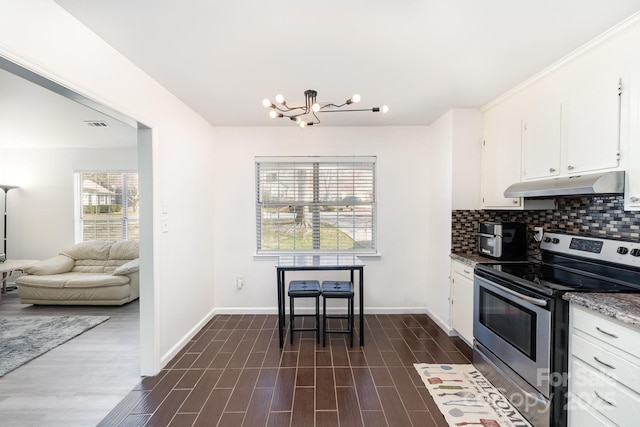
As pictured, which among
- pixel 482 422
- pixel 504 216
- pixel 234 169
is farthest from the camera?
pixel 234 169

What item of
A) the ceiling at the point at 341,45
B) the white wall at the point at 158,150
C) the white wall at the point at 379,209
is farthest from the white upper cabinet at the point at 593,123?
the white wall at the point at 158,150

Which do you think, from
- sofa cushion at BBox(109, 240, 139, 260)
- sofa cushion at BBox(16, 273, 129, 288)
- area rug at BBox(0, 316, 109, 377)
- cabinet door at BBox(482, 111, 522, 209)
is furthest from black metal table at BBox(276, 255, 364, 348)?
sofa cushion at BBox(109, 240, 139, 260)

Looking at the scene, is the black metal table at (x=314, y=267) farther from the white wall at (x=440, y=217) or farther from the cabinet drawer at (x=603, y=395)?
the cabinet drawer at (x=603, y=395)

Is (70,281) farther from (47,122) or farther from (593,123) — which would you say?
(593,123)

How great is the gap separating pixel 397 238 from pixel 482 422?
7.04ft

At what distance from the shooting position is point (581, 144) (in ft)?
6.37

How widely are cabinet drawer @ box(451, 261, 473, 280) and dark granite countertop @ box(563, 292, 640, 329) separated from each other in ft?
3.49

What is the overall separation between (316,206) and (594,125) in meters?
2.74

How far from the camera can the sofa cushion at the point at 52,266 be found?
4.07 metres

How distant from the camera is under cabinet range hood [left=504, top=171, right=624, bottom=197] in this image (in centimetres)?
166

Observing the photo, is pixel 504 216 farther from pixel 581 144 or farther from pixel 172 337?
pixel 172 337

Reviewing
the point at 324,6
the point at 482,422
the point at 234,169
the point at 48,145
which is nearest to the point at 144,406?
the point at 482,422

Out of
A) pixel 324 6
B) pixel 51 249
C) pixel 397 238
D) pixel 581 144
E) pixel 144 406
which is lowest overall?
pixel 144 406

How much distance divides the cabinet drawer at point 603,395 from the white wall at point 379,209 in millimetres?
2124
